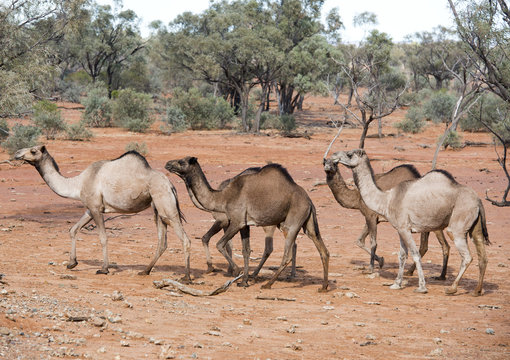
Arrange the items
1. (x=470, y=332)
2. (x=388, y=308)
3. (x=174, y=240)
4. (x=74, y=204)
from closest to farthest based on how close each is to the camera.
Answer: (x=470, y=332) < (x=388, y=308) < (x=174, y=240) < (x=74, y=204)

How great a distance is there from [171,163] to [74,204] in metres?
10.5

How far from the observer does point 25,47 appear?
1645cm

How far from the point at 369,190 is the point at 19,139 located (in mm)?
20466

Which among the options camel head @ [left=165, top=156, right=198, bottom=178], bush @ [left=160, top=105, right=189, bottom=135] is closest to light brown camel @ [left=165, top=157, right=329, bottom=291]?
camel head @ [left=165, top=156, right=198, bottom=178]

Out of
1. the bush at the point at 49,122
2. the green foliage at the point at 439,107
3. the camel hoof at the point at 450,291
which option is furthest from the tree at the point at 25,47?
the green foliage at the point at 439,107

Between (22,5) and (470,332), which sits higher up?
(22,5)

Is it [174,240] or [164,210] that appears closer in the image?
[164,210]

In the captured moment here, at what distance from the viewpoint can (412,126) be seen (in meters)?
44.9

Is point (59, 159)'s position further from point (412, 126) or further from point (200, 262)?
point (412, 126)

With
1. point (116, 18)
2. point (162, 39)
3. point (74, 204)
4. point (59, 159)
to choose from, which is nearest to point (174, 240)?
point (74, 204)

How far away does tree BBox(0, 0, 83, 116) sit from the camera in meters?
15.2

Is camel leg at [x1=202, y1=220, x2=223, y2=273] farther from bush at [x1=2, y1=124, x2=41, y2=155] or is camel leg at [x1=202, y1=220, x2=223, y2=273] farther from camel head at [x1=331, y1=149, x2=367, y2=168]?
bush at [x1=2, y1=124, x2=41, y2=155]

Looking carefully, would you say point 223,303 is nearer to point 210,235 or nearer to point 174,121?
point 210,235

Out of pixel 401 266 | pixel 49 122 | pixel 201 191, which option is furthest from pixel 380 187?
pixel 49 122
